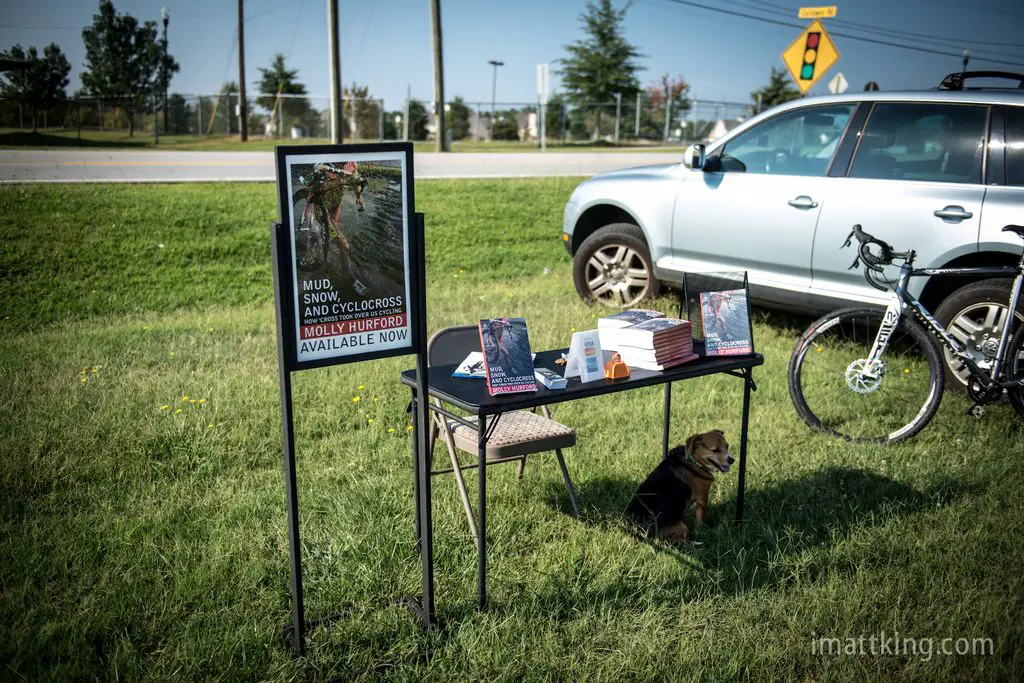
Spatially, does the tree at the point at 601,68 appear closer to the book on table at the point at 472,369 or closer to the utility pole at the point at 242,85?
the utility pole at the point at 242,85

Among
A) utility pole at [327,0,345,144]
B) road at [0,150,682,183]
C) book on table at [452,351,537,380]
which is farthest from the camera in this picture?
utility pole at [327,0,345,144]

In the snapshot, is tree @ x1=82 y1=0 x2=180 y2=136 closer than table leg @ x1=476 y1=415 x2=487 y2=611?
No

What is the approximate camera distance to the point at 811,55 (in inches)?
555

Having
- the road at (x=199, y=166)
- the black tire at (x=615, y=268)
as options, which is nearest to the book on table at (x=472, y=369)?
the black tire at (x=615, y=268)

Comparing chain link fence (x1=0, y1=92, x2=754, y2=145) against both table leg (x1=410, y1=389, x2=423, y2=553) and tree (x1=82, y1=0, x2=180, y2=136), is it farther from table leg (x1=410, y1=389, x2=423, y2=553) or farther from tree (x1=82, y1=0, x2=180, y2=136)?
table leg (x1=410, y1=389, x2=423, y2=553)

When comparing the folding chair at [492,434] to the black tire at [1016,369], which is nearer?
the folding chair at [492,434]

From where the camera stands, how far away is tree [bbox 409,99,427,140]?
3353 cm

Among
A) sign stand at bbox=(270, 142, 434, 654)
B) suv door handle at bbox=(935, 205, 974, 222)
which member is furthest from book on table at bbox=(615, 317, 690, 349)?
suv door handle at bbox=(935, 205, 974, 222)

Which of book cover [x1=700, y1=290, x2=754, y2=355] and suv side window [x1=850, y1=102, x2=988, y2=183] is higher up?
suv side window [x1=850, y1=102, x2=988, y2=183]

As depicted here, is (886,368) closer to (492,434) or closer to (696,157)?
(696,157)

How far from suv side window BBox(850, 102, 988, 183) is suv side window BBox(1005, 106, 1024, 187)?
0.52ft

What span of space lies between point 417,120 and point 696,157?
28.4 metres

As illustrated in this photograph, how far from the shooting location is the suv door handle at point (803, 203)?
20.7ft

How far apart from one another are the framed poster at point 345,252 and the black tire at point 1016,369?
3796mm
